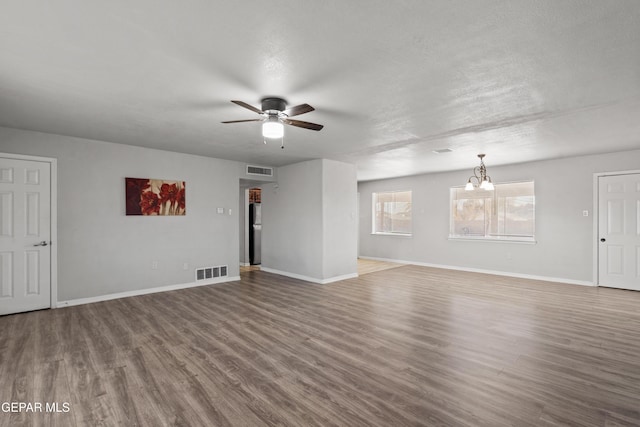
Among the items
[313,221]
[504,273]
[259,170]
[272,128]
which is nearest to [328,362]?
[272,128]

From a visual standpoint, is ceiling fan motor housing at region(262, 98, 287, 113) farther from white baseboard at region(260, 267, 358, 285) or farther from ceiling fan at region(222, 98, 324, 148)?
white baseboard at region(260, 267, 358, 285)

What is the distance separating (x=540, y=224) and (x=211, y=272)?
22.9 ft

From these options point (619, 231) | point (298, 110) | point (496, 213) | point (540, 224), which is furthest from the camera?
point (496, 213)

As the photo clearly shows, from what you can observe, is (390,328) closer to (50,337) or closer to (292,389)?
(292,389)

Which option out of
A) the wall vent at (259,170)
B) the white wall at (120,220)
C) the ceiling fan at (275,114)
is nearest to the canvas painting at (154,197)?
the white wall at (120,220)

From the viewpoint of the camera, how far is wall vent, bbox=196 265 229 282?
6091 millimetres

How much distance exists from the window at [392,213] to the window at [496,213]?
1.37 metres

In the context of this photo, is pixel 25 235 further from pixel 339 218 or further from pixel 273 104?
pixel 339 218

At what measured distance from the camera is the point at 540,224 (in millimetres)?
6566

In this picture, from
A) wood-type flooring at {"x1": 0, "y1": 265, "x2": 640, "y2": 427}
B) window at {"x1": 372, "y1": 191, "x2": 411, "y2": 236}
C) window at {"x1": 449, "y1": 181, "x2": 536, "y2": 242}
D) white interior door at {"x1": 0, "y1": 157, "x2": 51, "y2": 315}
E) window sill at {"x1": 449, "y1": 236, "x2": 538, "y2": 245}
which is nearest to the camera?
wood-type flooring at {"x1": 0, "y1": 265, "x2": 640, "y2": 427}

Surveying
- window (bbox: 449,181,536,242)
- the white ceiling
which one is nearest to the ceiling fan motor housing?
the white ceiling

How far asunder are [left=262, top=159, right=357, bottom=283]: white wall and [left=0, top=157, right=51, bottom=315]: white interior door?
4.08 metres

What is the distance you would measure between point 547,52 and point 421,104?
1.21m

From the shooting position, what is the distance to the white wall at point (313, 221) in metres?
6.36
